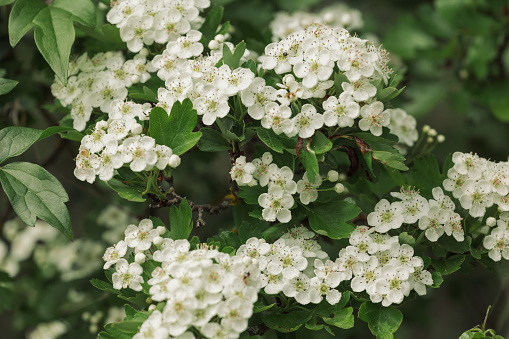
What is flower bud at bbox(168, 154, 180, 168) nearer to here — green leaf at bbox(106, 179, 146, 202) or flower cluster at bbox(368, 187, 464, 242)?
green leaf at bbox(106, 179, 146, 202)

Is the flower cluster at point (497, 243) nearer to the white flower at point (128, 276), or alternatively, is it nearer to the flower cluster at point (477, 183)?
the flower cluster at point (477, 183)

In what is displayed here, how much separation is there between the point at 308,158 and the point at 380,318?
18.4 inches

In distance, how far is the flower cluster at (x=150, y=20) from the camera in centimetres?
168

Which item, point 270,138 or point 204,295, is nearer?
point 204,295

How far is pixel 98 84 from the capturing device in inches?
68.0

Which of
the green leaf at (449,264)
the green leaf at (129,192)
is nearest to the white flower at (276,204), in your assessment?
the green leaf at (129,192)

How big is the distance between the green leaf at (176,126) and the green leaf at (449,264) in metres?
0.77

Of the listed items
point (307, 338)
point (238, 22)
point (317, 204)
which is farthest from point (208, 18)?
point (307, 338)

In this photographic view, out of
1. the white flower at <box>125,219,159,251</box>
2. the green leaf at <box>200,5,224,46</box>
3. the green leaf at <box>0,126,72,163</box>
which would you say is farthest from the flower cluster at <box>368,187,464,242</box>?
the green leaf at <box>0,126,72,163</box>

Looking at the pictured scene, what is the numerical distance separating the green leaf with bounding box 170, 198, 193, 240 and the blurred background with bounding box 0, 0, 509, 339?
683 mm

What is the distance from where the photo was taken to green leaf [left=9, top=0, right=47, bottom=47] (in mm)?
1557

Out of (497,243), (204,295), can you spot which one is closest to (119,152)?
(204,295)

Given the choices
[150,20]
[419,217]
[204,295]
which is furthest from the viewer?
[150,20]

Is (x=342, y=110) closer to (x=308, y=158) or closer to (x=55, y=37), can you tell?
(x=308, y=158)
